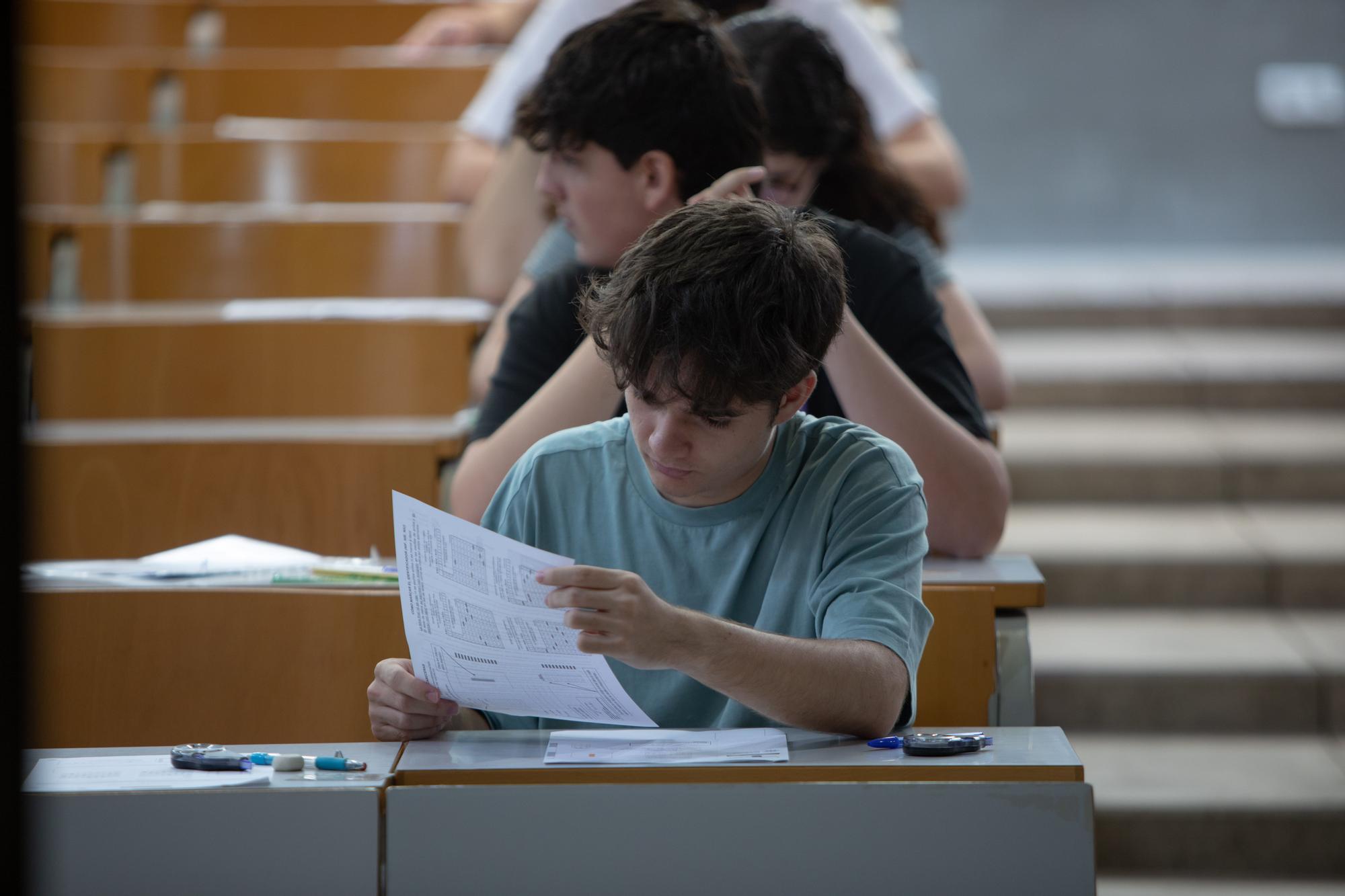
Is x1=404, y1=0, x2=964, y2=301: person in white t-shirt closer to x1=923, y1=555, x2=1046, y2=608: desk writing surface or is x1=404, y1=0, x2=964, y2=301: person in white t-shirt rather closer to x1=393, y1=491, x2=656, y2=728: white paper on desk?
x1=923, y1=555, x2=1046, y2=608: desk writing surface

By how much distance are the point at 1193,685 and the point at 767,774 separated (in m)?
1.93

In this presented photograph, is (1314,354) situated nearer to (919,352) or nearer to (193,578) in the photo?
(919,352)

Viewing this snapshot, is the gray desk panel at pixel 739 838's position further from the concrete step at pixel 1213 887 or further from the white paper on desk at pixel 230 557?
the concrete step at pixel 1213 887

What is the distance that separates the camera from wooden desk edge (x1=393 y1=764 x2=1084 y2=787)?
1002 millimetres

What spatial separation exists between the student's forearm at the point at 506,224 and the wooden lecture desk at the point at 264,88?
3.89 feet

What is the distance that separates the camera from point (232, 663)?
1513mm

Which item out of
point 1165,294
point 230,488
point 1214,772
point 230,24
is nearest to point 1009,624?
point 230,488

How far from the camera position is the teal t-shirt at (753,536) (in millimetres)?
1215

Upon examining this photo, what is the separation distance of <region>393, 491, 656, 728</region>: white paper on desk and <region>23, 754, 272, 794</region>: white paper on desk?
155 mm

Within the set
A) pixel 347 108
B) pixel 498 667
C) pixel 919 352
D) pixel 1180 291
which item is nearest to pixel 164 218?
pixel 347 108

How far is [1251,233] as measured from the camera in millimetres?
4871

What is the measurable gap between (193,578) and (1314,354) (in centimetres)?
289

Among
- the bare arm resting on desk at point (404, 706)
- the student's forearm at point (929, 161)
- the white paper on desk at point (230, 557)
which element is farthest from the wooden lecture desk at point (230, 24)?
the bare arm resting on desk at point (404, 706)

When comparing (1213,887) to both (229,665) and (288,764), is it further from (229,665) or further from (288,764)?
(288,764)
